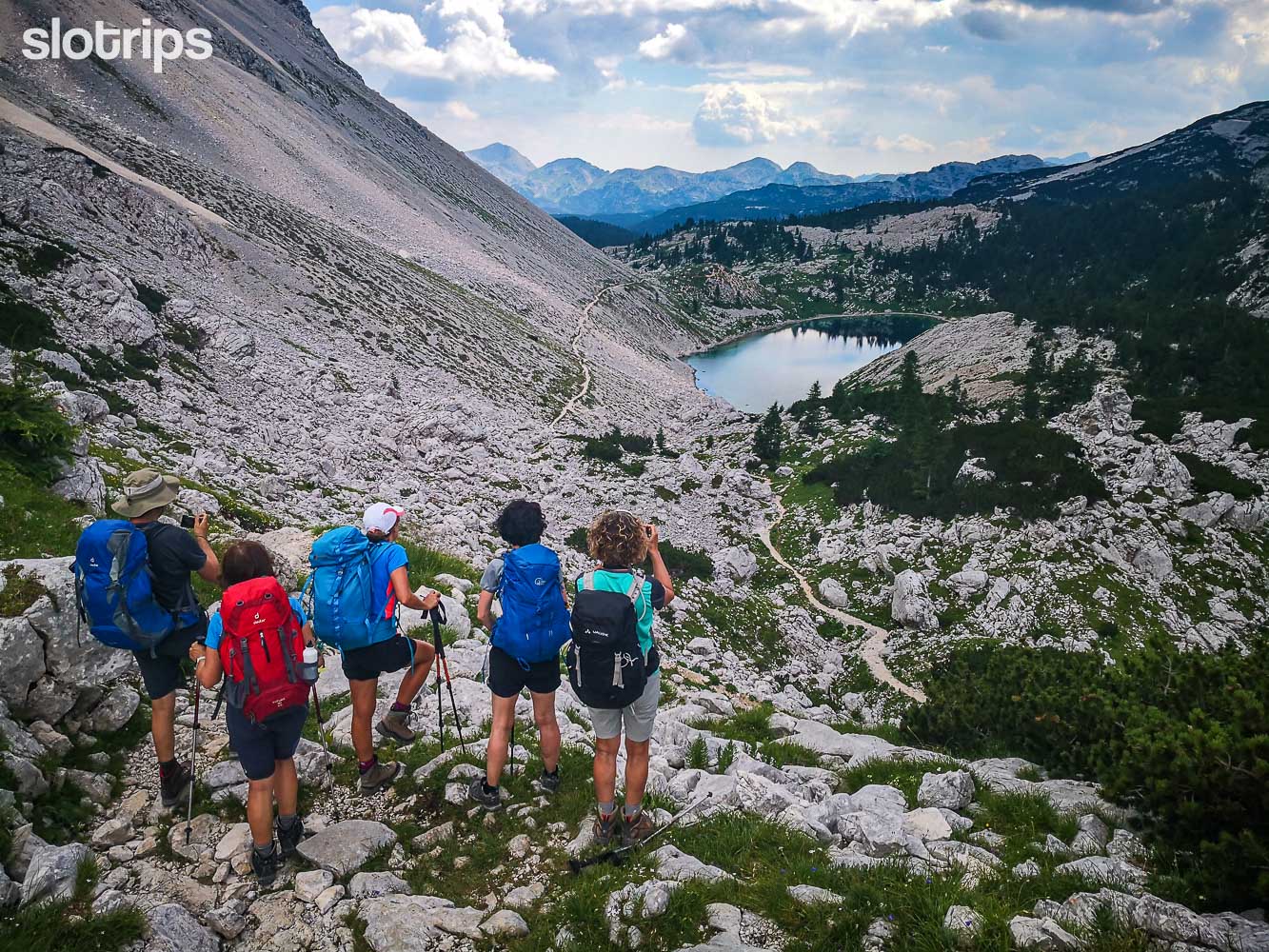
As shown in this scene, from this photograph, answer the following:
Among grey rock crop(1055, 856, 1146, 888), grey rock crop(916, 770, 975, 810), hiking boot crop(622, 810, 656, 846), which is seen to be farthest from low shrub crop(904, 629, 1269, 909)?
hiking boot crop(622, 810, 656, 846)

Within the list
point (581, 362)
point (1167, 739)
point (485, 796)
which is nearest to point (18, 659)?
point (485, 796)

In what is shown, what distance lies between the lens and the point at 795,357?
117m

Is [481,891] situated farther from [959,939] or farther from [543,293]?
[543,293]

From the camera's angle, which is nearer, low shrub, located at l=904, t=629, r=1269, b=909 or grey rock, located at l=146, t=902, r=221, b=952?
grey rock, located at l=146, t=902, r=221, b=952

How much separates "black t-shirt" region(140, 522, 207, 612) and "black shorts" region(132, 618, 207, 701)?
342 mm

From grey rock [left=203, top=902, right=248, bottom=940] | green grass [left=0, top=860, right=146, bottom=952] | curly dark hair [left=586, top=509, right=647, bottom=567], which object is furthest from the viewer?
curly dark hair [left=586, top=509, right=647, bottom=567]

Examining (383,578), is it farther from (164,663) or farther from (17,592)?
(17,592)

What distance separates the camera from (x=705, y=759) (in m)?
8.20

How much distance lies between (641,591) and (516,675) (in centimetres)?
172

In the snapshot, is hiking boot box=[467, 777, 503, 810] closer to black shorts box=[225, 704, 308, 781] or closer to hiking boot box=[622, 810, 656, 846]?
hiking boot box=[622, 810, 656, 846]

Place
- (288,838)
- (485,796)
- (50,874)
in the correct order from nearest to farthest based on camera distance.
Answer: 1. (50,874)
2. (288,838)
3. (485,796)

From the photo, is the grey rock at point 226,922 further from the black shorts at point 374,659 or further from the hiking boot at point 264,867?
the black shorts at point 374,659

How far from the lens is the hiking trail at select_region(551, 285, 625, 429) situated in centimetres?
5540

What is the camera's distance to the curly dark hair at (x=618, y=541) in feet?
18.2
